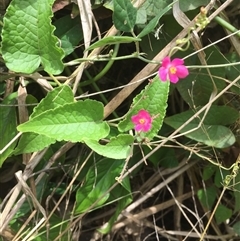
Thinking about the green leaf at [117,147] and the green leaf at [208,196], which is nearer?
the green leaf at [117,147]

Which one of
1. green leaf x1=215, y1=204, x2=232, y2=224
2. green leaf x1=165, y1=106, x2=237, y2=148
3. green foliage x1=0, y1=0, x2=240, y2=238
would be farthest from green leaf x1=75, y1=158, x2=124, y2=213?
green leaf x1=215, y1=204, x2=232, y2=224

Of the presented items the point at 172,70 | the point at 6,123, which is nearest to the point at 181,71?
the point at 172,70

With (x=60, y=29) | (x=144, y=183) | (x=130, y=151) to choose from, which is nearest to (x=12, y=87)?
(x=60, y=29)

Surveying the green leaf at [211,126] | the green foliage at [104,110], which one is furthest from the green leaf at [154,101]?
the green leaf at [211,126]

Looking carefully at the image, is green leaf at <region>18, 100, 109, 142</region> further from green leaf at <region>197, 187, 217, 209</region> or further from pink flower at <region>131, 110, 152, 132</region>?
green leaf at <region>197, 187, 217, 209</region>

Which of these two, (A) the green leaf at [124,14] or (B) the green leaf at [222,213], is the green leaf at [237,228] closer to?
(B) the green leaf at [222,213]
